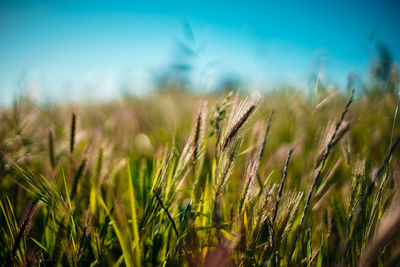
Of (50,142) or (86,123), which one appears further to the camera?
(86,123)

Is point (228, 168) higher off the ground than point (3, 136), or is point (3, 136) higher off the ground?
point (228, 168)

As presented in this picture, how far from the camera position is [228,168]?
0.53 m

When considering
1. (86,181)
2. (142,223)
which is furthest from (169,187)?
(86,181)

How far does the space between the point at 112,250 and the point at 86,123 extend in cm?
198

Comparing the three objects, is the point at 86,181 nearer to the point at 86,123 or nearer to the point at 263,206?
the point at 263,206

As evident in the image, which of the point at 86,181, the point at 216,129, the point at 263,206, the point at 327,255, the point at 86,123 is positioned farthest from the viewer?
the point at 86,123

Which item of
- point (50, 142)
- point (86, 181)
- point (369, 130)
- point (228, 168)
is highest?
point (369, 130)

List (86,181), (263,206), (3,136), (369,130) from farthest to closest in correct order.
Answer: (369,130), (3,136), (86,181), (263,206)

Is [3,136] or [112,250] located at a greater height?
[3,136]

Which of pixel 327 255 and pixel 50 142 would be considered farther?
pixel 50 142

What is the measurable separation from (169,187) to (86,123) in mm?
2121

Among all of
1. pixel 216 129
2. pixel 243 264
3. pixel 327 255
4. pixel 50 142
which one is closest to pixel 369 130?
pixel 327 255

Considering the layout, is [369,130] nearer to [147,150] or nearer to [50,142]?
[147,150]

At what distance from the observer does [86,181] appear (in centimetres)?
89
